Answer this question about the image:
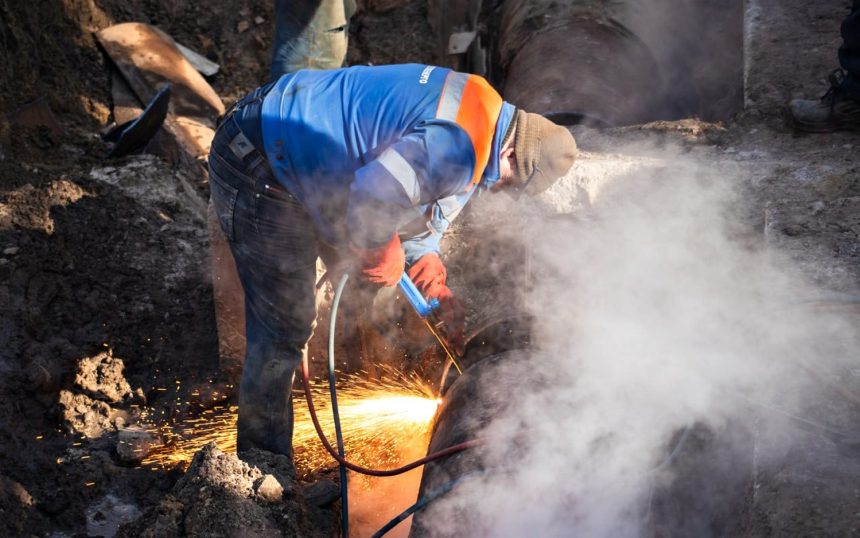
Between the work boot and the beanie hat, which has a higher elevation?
the beanie hat

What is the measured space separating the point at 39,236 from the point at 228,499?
252cm

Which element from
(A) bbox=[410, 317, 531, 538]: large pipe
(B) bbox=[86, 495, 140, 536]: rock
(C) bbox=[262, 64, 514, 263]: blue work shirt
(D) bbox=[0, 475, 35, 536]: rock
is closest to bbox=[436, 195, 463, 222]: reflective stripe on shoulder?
(C) bbox=[262, 64, 514, 263]: blue work shirt

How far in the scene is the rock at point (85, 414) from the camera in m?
3.94

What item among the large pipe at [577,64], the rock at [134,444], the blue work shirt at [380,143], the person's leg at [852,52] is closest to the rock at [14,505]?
the rock at [134,444]

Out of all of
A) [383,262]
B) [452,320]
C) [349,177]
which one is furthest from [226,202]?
[452,320]

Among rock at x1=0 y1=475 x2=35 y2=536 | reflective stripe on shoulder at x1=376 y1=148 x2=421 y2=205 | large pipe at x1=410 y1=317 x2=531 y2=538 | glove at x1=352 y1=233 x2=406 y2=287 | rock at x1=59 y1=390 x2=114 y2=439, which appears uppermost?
reflective stripe on shoulder at x1=376 y1=148 x2=421 y2=205

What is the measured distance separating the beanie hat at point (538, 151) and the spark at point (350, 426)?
4.08 ft

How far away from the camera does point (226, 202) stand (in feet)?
10.3

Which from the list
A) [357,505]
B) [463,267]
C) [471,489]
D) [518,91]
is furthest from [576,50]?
[471,489]

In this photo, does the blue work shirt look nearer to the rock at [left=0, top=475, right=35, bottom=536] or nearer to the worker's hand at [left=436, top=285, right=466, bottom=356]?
the worker's hand at [left=436, top=285, right=466, bottom=356]

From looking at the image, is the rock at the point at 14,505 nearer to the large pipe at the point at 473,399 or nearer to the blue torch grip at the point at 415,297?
the large pipe at the point at 473,399

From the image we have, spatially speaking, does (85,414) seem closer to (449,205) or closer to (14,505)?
(14,505)

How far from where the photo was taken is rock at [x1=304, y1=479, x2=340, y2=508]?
3.42m

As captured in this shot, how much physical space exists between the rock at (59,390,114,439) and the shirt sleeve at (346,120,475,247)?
210 centimetres
